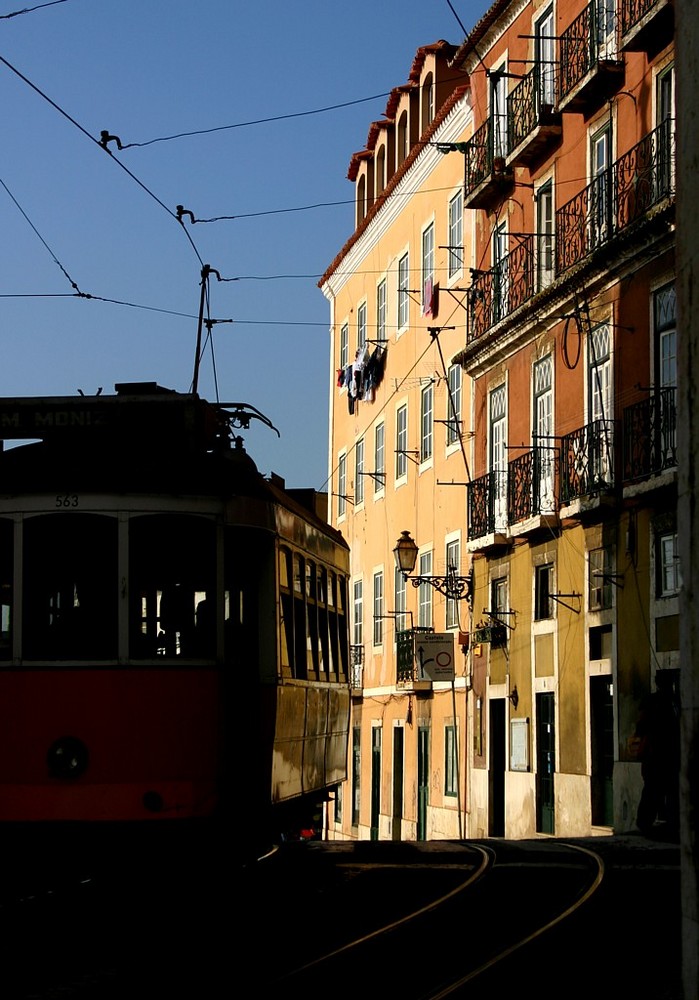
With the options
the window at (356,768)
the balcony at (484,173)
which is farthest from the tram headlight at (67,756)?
the window at (356,768)

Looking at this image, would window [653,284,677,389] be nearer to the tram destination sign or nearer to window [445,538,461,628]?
the tram destination sign

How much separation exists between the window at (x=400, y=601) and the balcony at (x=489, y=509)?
7.41 metres

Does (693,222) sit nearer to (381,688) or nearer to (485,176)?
(485,176)

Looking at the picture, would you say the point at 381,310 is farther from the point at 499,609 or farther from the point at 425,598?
the point at 499,609

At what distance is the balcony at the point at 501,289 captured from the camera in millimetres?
27500

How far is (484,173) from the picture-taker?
29.6 meters

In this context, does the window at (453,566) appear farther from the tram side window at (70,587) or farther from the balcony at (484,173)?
the tram side window at (70,587)

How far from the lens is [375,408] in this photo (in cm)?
4069

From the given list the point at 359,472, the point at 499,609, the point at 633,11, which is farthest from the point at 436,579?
the point at 359,472

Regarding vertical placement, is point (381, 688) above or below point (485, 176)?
below

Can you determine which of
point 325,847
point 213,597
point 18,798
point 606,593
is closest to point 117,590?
point 213,597

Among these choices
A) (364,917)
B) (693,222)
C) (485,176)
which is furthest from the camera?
(485,176)

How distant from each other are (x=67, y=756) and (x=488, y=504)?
17.5 m

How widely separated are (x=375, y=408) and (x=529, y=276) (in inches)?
531
